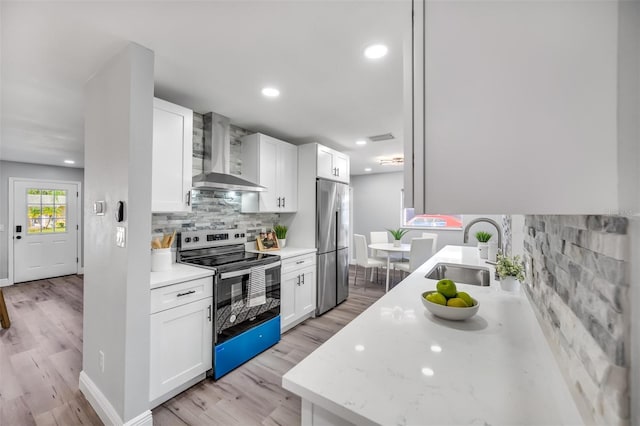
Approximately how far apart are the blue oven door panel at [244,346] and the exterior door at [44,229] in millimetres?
5292

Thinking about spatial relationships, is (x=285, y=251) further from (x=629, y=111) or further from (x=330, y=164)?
(x=629, y=111)

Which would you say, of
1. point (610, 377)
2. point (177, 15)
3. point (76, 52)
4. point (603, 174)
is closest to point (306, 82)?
point (177, 15)

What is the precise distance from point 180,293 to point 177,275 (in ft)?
0.42

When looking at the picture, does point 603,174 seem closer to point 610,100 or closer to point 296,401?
point 610,100

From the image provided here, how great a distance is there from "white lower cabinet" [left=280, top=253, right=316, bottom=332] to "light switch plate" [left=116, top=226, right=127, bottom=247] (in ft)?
5.05

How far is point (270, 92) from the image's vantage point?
2.19 m

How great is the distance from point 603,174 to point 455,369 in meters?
0.68

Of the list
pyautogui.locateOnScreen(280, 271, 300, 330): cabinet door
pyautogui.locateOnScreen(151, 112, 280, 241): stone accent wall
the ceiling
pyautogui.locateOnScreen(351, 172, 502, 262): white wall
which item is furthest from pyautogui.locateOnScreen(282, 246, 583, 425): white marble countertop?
pyautogui.locateOnScreen(351, 172, 502, 262): white wall

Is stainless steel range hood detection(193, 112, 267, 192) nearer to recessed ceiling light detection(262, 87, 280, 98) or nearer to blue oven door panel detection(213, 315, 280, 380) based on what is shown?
recessed ceiling light detection(262, 87, 280, 98)

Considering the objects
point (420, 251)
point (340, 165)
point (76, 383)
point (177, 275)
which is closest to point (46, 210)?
point (76, 383)

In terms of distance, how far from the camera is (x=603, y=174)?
40cm

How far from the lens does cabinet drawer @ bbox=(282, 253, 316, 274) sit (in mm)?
2881

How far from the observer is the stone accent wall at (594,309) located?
0.44 meters

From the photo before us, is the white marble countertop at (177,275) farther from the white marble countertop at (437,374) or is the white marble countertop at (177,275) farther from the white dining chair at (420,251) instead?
the white dining chair at (420,251)
